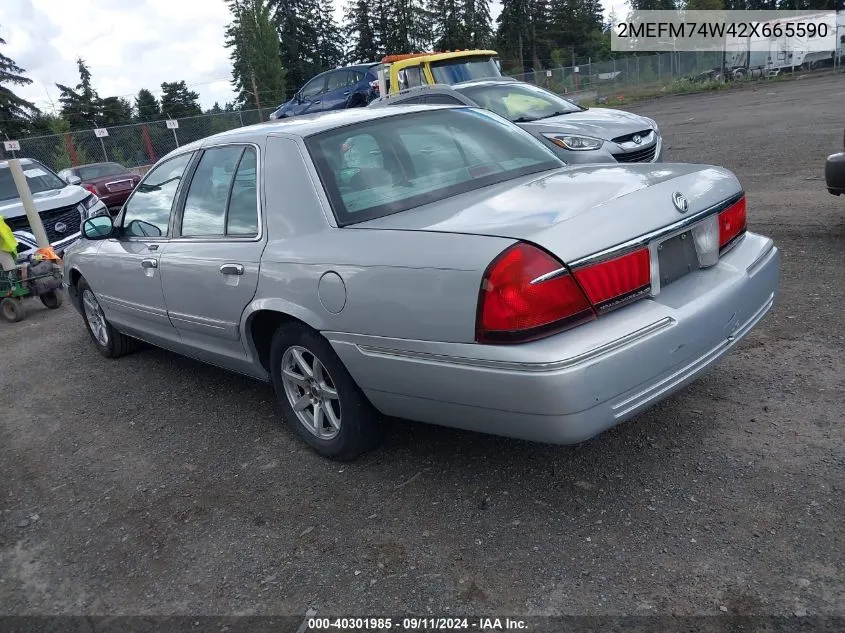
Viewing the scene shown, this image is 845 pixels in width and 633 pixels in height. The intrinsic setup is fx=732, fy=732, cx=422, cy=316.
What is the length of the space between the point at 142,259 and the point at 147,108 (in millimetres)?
54510

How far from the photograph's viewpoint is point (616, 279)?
8.88 feet

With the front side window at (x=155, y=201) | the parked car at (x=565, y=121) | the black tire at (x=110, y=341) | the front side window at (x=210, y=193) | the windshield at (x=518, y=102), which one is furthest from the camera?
the windshield at (x=518, y=102)

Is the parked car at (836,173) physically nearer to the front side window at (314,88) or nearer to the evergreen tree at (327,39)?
the front side window at (314,88)

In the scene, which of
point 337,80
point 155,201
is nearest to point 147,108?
point 337,80

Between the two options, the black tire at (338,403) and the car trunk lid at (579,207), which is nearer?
the car trunk lid at (579,207)

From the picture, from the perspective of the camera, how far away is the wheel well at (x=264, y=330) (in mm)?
3609

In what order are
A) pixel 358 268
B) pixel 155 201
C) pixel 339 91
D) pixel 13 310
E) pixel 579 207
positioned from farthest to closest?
pixel 339 91 < pixel 13 310 < pixel 155 201 < pixel 358 268 < pixel 579 207

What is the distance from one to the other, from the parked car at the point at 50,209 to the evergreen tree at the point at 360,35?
6246cm

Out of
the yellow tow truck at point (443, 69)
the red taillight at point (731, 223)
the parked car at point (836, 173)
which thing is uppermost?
the yellow tow truck at point (443, 69)

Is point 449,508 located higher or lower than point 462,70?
lower

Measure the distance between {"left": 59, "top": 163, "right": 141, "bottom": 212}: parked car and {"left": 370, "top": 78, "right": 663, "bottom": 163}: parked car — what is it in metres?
9.05

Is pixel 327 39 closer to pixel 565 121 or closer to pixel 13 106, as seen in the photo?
pixel 13 106

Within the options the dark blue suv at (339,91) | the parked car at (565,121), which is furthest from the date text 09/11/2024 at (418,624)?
the dark blue suv at (339,91)

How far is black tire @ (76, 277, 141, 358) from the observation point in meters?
5.65
